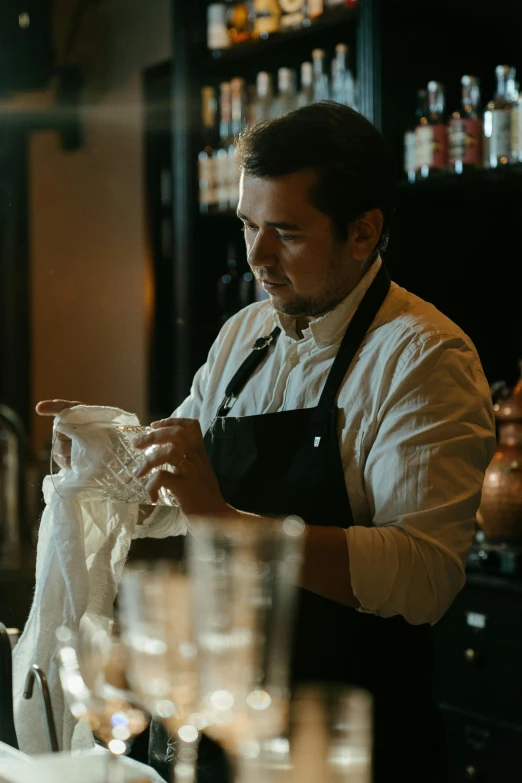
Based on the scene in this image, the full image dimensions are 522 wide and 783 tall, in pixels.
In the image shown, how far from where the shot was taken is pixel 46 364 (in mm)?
3916

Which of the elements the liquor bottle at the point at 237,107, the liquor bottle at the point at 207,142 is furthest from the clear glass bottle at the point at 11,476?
the liquor bottle at the point at 237,107

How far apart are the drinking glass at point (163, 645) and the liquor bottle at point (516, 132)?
1886mm

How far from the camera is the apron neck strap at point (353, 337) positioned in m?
1.42

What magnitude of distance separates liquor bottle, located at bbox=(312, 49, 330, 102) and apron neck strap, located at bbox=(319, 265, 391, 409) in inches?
59.6

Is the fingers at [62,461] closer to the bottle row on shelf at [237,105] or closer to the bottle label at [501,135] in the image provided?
the bottle label at [501,135]

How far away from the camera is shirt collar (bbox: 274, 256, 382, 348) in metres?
1.47

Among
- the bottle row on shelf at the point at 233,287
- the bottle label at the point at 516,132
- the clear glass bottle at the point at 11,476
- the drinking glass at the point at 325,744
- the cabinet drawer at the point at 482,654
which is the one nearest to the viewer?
the drinking glass at the point at 325,744

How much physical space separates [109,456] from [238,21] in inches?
86.5

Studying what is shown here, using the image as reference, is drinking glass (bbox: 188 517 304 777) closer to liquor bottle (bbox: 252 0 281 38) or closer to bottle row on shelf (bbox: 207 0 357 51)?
bottle row on shelf (bbox: 207 0 357 51)

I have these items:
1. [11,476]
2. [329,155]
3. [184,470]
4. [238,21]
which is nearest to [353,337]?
[329,155]

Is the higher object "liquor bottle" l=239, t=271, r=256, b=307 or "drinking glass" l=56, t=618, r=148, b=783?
"liquor bottle" l=239, t=271, r=256, b=307

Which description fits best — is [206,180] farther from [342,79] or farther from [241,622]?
[241,622]

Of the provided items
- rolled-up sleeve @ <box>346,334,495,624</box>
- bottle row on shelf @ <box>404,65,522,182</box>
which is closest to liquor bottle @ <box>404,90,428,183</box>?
bottle row on shelf @ <box>404,65,522,182</box>

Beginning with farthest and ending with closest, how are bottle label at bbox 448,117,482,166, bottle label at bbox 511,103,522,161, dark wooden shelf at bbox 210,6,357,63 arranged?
dark wooden shelf at bbox 210,6,357,63 → bottle label at bbox 448,117,482,166 → bottle label at bbox 511,103,522,161
